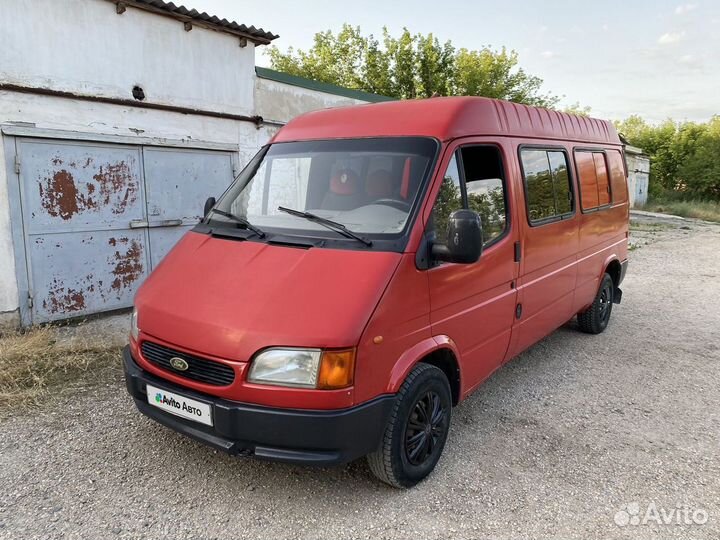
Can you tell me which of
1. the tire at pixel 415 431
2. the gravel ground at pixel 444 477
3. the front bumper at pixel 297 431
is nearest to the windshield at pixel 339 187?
the tire at pixel 415 431

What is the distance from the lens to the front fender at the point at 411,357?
9.20 feet

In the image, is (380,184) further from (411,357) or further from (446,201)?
(411,357)

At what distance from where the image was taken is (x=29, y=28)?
5562 millimetres

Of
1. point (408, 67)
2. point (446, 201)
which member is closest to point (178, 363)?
point (446, 201)

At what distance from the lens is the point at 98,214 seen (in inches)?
251

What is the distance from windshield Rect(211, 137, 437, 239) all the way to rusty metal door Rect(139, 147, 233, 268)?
3.51 meters

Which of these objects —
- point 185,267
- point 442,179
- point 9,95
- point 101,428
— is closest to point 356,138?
point 442,179

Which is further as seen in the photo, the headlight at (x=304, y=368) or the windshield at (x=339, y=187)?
the windshield at (x=339, y=187)

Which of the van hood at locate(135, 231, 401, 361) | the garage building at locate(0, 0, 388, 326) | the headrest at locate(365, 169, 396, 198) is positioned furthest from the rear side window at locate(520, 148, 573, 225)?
the garage building at locate(0, 0, 388, 326)

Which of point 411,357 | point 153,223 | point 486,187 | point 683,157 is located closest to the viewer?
point 411,357

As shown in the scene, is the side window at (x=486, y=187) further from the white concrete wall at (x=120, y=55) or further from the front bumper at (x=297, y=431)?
the white concrete wall at (x=120, y=55)

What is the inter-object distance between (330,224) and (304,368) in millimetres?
937

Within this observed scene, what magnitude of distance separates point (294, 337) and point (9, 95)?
497 centimetres

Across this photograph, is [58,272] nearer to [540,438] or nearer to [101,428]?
[101,428]
